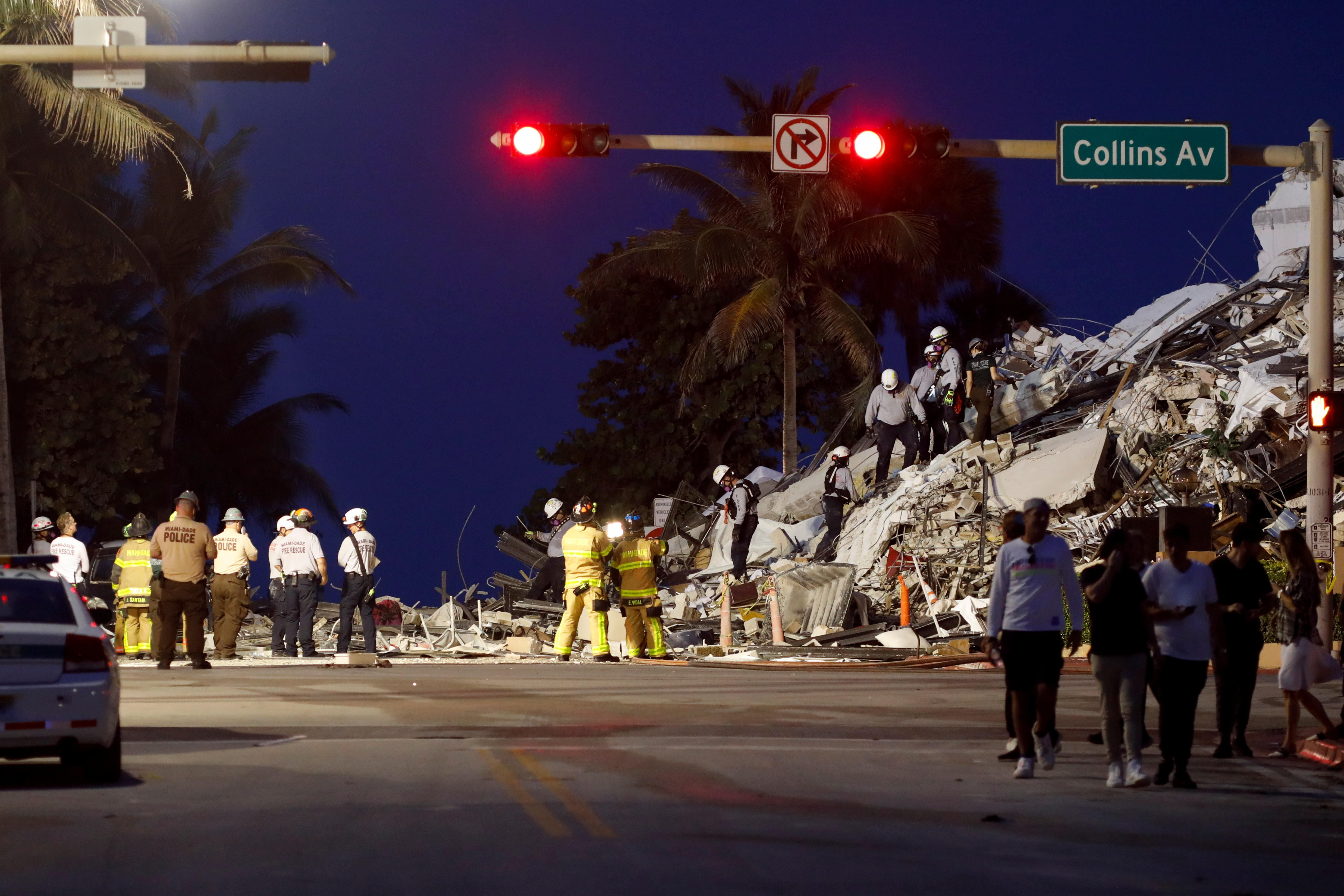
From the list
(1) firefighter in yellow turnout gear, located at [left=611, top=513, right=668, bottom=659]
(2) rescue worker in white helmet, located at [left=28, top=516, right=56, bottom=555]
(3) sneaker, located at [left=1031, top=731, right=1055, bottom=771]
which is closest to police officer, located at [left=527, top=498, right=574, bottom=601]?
(1) firefighter in yellow turnout gear, located at [left=611, top=513, right=668, bottom=659]

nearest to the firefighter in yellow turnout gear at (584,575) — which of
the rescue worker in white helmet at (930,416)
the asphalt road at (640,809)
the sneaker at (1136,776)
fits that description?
the asphalt road at (640,809)

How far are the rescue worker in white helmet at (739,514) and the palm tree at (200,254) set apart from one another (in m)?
18.2

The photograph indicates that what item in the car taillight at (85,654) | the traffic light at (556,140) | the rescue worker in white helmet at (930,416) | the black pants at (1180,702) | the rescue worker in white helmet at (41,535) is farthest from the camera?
the rescue worker in white helmet at (930,416)

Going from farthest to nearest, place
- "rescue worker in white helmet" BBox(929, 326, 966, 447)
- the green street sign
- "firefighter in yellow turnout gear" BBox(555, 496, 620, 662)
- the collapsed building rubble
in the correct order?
1. "rescue worker in white helmet" BBox(929, 326, 966, 447)
2. the collapsed building rubble
3. "firefighter in yellow turnout gear" BBox(555, 496, 620, 662)
4. the green street sign

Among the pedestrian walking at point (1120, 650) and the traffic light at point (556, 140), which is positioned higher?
the traffic light at point (556, 140)

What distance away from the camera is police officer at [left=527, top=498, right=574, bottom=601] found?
87.3 feet

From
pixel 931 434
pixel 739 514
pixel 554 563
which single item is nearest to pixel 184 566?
pixel 554 563

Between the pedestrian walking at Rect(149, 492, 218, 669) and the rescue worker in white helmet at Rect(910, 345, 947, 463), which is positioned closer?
the pedestrian walking at Rect(149, 492, 218, 669)

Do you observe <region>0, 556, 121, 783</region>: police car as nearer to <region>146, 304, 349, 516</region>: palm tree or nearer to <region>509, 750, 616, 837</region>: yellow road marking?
<region>509, 750, 616, 837</region>: yellow road marking

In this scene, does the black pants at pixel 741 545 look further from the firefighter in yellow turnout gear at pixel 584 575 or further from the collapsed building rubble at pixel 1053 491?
the firefighter in yellow turnout gear at pixel 584 575

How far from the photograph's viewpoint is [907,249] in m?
36.5

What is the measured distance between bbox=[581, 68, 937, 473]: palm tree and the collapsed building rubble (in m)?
5.96

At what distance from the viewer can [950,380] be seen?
2956 cm

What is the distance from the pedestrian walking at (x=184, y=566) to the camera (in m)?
20.2
